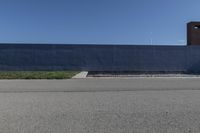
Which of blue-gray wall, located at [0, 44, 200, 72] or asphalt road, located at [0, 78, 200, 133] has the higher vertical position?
asphalt road, located at [0, 78, 200, 133]

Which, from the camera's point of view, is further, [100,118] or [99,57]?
[99,57]

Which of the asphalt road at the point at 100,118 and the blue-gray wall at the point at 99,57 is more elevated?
the asphalt road at the point at 100,118

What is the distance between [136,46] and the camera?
35688 mm

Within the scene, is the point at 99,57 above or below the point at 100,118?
below

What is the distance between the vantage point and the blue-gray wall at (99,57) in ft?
113

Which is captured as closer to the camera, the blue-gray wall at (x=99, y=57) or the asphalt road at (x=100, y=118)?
the asphalt road at (x=100, y=118)

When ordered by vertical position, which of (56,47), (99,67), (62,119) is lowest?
(99,67)

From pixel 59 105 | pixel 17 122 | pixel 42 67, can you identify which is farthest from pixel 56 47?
pixel 17 122

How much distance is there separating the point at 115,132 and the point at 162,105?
3231 mm

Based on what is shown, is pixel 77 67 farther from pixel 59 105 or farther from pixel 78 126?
pixel 78 126

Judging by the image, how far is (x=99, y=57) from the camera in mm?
35156

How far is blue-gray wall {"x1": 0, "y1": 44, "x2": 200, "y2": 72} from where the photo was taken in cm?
3444

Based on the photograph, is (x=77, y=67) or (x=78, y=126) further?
(x=77, y=67)

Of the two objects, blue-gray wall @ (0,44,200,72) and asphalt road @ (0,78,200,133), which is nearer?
asphalt road @ (0,78,200,133)
